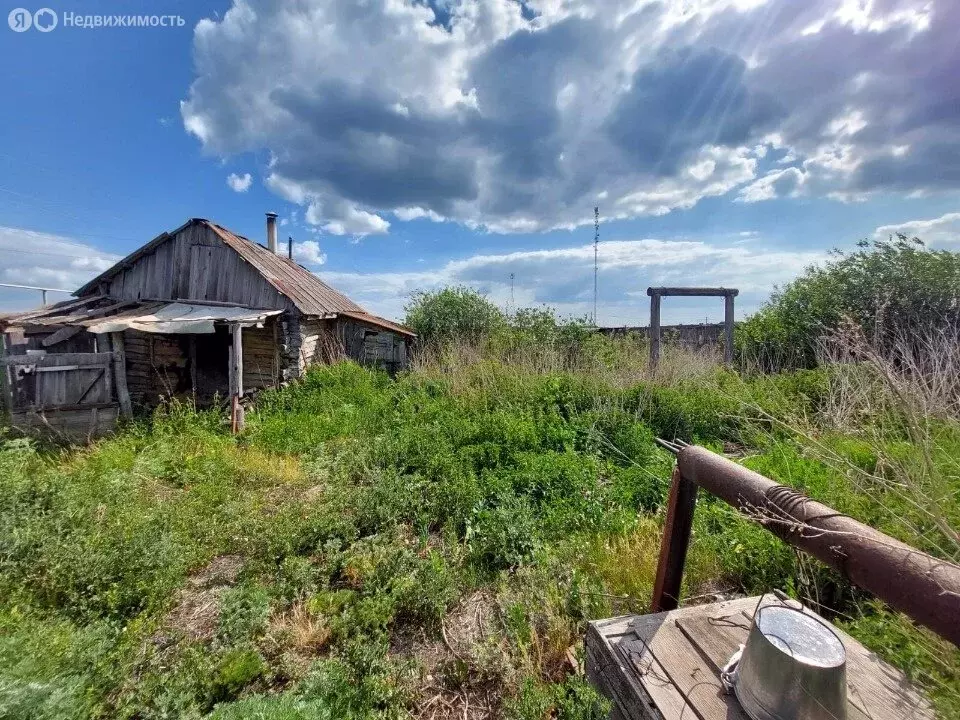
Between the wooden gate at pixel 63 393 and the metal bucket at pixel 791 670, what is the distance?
9.25 meters

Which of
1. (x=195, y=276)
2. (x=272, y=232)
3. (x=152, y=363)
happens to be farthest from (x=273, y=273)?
(x=272, y=232)

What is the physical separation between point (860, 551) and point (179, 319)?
34.2ft

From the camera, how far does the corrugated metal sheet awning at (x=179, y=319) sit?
7.69 metres

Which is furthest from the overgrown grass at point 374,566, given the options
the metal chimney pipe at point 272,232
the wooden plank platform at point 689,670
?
the metal chimney pipe at point 272,232

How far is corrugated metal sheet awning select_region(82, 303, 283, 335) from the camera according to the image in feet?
25.2

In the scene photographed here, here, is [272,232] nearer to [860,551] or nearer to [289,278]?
[289,278]

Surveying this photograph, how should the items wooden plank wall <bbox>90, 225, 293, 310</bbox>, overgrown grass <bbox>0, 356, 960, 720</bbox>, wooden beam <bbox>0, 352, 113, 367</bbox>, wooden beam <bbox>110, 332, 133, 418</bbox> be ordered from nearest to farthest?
overgrown grass <bbox>0, 356, 960, 720</bbox> → wooden beam <bbox>0, 352, 113, 367</bbox> → wooden beam <bbox>110, 332, 133, 418</bbox> → wooden plank wall <bbox>90, 225, 293, 310</bbox>

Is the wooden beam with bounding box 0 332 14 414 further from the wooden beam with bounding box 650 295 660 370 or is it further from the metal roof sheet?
the wooden beam with bounding box 650 295 660 370

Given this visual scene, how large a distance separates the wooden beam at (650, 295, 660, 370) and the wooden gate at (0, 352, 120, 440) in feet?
30.9

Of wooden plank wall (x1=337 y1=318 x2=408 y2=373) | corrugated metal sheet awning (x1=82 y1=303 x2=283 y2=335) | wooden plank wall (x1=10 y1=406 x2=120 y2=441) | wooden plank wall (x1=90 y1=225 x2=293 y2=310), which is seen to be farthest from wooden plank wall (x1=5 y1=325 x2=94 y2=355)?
wooden plank wall (x1=337 y1=318 x2=408 y2=373)

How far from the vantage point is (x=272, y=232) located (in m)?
13.5

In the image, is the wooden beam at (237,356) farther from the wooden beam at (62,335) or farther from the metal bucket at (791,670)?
the metal bucket at (791,670)

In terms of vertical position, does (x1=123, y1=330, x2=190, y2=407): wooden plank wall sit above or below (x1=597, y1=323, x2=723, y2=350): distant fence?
below

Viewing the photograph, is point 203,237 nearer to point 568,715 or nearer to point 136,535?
point 136,535
